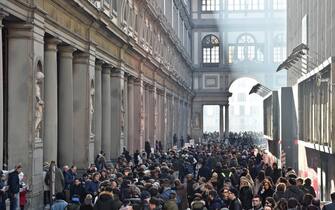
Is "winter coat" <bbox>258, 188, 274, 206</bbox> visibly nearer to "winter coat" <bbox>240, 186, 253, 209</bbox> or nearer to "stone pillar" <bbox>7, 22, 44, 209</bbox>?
"winter coat" <bbox>240, 186, 253, 209</bbox>

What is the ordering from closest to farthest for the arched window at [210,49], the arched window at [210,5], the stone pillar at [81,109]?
1. the stone pillar at [81,109]
2. the arched window at [210,49]
3. the arched window at [210,5]

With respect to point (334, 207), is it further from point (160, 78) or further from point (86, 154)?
point (160, 78)

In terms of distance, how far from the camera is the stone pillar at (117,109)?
37.3m

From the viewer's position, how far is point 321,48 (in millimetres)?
29188

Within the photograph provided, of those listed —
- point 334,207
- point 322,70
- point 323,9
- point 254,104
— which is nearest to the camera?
point 334,207

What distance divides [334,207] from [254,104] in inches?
4487

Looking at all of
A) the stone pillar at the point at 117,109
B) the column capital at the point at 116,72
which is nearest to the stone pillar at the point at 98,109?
the column capital at the point at 116,72

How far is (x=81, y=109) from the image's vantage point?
29531 mm

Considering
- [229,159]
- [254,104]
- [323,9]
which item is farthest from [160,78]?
[254,104]

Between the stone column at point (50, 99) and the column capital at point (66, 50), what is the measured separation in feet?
7.05

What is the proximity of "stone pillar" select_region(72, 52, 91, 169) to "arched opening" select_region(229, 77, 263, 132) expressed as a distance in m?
97.9

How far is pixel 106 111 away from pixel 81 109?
220 inches

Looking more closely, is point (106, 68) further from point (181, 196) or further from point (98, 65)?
point (181, 196)

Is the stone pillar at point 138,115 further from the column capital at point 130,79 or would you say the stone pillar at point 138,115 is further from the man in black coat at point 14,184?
the man in black coat at point 14,184
